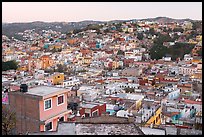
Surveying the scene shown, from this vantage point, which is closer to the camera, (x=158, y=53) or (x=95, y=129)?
(x=95, y=129)

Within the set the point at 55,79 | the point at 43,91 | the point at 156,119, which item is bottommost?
the point at 55,79

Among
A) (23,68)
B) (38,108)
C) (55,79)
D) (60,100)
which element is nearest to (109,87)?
(55,79)

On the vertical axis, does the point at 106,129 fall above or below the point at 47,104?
above

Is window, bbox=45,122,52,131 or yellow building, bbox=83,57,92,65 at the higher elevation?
window, bbox=45,122,52,131

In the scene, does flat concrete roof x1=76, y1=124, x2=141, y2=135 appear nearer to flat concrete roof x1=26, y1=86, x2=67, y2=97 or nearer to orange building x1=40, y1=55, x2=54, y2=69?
flat concrete roof x1=26, y1=86, x2=67, y2=97

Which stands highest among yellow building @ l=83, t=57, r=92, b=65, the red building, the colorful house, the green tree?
the red building

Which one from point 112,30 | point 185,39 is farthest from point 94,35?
point 185,39

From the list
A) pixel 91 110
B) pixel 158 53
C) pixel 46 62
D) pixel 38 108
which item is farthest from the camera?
pixel 158 53

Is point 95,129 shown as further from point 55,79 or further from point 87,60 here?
point 87,60

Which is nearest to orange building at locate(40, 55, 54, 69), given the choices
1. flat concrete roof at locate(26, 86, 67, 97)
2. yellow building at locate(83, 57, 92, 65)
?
yellow building at locate(83, 57, 92, 65)
